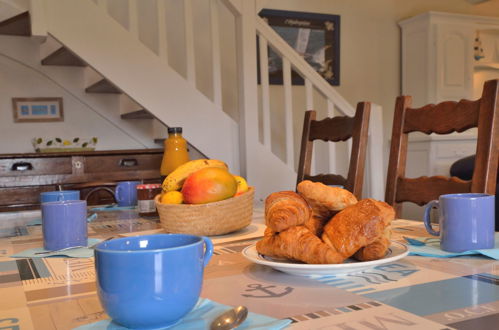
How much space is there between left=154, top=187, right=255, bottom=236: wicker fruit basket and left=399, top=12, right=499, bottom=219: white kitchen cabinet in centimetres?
335

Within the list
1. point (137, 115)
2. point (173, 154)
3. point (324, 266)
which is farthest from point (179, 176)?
point (137, 115)

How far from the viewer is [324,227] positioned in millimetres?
735

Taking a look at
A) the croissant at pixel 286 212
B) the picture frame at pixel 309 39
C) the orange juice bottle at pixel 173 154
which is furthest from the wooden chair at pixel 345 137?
the picture frame at pixel 309 39

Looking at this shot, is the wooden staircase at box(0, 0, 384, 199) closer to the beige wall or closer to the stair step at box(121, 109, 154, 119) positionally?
the stair step at box(121, 109, 154, 119)

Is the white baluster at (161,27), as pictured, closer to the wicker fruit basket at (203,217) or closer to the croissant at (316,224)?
the wicker fruit basket at (203,217)

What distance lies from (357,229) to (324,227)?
8 cm

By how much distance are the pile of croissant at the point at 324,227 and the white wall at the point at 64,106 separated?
2939 millimetres

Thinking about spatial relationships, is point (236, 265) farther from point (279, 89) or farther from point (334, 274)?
point (279, 89)

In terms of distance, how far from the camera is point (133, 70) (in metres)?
2.54

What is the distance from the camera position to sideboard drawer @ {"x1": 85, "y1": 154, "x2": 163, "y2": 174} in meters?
3.01

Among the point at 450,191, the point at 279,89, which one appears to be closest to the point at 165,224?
the point at 450,191

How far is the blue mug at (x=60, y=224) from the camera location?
0.93 meters

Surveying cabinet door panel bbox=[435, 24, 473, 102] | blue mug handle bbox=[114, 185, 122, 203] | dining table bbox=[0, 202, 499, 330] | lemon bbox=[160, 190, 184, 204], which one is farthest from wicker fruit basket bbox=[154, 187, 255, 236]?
cabinet door panel bbox=[435, 24, 473, 102]

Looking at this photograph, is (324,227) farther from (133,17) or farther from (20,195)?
(20,195)
